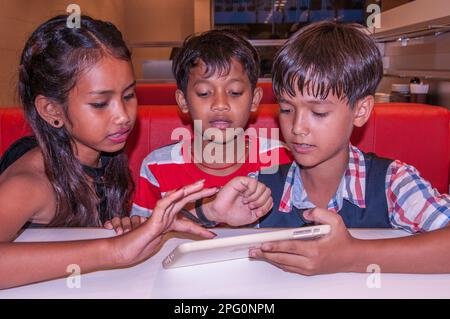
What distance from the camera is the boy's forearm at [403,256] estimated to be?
836mm

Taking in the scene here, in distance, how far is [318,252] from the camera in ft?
2.69

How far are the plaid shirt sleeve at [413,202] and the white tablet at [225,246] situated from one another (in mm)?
341

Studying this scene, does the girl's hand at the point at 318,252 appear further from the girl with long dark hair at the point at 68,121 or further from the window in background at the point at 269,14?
the window in background at the point at 269,14

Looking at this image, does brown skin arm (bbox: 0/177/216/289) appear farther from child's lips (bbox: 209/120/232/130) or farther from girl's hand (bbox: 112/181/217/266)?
child's lips (bbox: 209/120/232/130)

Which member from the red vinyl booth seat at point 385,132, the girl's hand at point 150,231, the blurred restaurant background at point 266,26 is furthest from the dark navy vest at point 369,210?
the blurred restaurant background at point 266,26

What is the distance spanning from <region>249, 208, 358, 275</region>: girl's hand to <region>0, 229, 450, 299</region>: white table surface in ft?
0.05

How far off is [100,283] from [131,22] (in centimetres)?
857

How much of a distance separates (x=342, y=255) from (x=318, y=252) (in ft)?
0.15

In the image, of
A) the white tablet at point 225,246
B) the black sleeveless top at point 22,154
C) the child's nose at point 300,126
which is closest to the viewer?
the white tablet at point 225,246

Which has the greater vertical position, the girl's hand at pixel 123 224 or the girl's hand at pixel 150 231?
the girl's hand at pixel 150 231
